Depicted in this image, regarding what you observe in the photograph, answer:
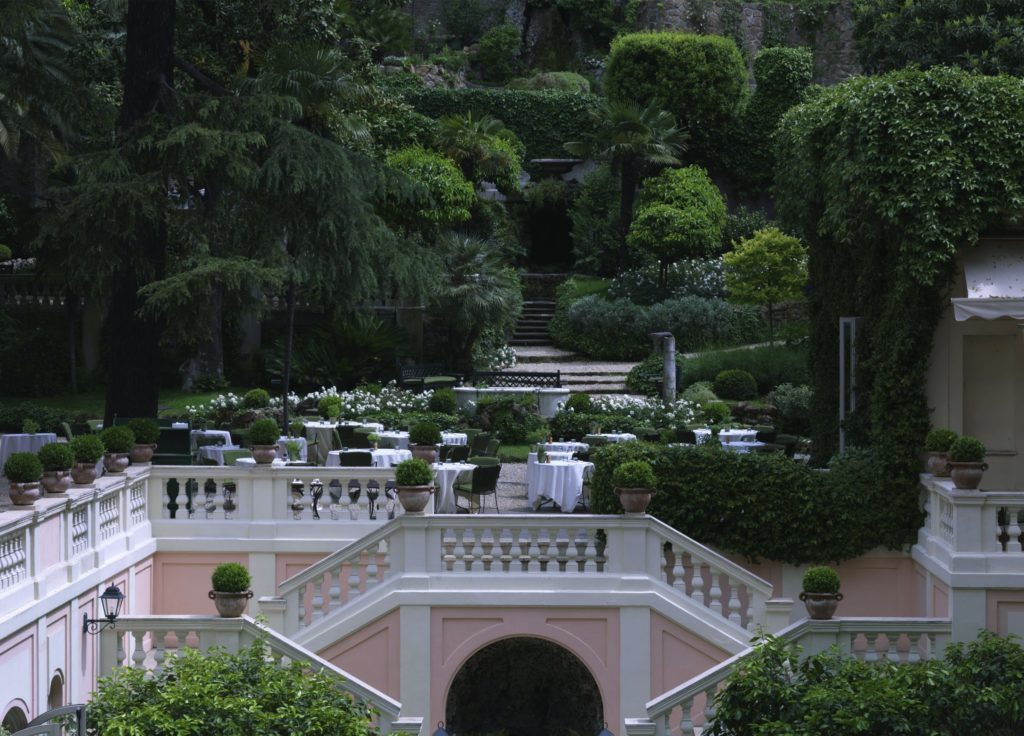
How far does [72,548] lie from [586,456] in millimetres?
7960

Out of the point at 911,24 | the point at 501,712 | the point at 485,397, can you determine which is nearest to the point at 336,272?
the point at 485,397

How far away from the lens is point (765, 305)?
31891mm

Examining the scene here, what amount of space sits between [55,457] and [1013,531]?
7913mm

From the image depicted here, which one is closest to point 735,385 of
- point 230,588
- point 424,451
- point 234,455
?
point 234,455

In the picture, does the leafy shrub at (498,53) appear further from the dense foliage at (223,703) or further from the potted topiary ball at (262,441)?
the dense foliage at (223,703)

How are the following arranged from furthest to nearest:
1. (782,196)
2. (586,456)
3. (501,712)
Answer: (586,456) → (782,196) → (501,712)

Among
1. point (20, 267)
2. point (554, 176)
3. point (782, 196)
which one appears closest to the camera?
point (782, 196)

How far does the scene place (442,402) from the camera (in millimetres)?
23281

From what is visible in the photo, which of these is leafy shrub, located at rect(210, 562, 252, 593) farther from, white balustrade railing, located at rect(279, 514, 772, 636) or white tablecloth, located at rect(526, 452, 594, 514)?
white tablecloth, located at rect(526, 452, 594, 514)

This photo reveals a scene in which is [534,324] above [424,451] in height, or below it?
above

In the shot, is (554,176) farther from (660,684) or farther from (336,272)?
(660,684)

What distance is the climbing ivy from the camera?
533 inches

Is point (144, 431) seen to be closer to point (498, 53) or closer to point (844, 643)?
point (844, 643)

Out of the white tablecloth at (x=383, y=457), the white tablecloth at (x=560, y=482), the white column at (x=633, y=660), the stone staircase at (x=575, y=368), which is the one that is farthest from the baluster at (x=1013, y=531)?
the stone staircase at (x=575, y=368)
